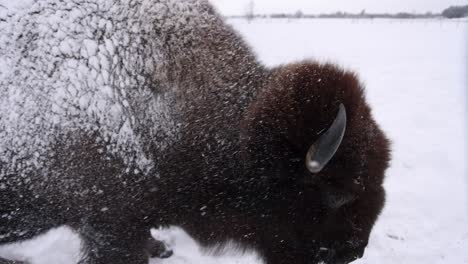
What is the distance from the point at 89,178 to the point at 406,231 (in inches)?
129

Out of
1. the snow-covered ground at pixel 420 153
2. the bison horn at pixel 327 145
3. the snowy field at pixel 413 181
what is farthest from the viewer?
the snow-covered ground at pixel 420 153

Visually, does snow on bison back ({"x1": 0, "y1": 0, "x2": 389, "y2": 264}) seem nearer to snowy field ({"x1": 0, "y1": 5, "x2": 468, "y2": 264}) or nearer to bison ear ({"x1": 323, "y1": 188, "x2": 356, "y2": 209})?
bison ear ({"x1": 323, "y1": 188, "x2": 356, "y2": 209})

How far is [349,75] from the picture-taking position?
2338 mm

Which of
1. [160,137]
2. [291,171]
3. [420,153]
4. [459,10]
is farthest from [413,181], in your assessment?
[459,10]

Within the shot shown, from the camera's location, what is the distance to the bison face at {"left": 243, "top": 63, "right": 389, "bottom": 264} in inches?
86.2

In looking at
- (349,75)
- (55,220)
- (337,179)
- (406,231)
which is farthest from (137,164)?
(406,231)

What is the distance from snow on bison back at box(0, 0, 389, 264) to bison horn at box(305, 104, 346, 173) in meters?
0.04

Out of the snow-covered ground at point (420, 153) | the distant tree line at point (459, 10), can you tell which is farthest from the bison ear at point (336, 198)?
the distant tree line at point (459, 10)

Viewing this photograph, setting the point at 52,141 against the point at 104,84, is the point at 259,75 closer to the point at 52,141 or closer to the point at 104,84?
the point at 104,84

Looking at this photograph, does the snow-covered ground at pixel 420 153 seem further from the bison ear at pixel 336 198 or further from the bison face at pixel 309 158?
the bison ear at pixel 336 198

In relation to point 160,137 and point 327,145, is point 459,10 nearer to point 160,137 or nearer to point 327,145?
point 327,145

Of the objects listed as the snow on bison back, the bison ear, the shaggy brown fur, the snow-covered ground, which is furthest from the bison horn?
the snow-covered ground

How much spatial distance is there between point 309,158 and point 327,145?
14cm

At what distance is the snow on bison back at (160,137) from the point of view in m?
2.19
